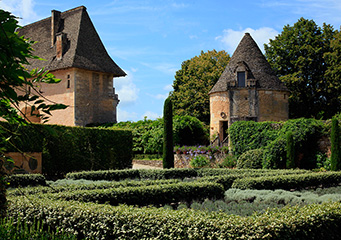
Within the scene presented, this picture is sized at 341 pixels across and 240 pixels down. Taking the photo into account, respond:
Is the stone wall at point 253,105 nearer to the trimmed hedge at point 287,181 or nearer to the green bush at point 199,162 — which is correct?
the green bush at point 199,162

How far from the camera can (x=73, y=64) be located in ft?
100

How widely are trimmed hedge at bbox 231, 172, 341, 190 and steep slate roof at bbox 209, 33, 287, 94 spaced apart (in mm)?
16424

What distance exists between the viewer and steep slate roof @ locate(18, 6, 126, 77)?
3178cm

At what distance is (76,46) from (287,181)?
24463 millimetres

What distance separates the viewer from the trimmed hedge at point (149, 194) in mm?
8922

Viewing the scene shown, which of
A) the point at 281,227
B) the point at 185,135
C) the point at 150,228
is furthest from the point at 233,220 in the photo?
the point at 185,135

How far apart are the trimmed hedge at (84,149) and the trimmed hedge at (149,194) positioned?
7.55 meters

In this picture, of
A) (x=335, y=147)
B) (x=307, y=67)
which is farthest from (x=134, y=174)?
(x=307, y=67)

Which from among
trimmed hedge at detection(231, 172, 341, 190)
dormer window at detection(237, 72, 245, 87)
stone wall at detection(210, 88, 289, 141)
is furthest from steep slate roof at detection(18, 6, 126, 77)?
trimmed hedge at detection(231, 172, 341, 190)

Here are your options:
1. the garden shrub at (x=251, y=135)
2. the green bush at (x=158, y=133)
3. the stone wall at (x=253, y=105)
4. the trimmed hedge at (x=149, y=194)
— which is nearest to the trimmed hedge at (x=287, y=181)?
the trimmed hedge at (x=149, y=194)

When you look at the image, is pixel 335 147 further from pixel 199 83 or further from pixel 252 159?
pixel 199 83

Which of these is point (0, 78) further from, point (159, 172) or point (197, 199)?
point (159, 172)

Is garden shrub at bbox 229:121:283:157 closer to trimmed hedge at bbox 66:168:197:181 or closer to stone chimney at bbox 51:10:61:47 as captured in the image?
trimmed hedge at bbox 66:168:197:181

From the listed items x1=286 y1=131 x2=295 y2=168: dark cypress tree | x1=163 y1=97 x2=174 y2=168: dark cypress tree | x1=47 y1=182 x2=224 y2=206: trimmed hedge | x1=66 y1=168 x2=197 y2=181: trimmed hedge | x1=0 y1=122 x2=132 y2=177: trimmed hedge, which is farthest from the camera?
x1=163 y1=97 x2=174 y2=168: dark cypress tree
